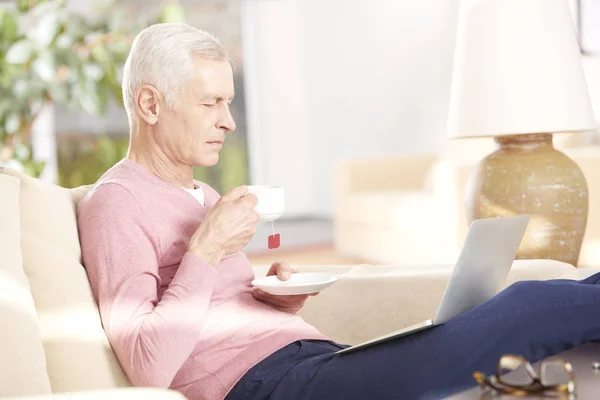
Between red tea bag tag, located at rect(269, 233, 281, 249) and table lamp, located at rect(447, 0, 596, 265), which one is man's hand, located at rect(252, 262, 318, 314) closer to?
red tea bag tag, located at rect(269, 233, 281, 249)

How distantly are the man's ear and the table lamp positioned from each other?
1.12 m

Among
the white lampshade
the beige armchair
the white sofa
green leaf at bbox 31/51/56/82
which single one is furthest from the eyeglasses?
green leaf at bbox 31/51/56/82

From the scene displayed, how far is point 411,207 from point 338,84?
3.15 m

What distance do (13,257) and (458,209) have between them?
299cm

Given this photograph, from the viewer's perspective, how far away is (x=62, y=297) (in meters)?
1.24

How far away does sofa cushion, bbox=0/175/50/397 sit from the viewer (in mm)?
1032

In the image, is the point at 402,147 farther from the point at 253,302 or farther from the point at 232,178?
the point at 253,302

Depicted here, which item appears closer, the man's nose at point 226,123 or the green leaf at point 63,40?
the man's nose at point 226,123

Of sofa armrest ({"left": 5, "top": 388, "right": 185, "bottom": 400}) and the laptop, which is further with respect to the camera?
the laptop

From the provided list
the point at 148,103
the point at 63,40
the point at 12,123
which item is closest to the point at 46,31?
the point at 63,40

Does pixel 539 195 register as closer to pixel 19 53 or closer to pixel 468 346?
pixel 468 346

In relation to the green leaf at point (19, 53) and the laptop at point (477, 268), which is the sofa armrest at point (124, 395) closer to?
the laptop at point (477, 268)

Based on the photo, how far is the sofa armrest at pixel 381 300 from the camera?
171 cm

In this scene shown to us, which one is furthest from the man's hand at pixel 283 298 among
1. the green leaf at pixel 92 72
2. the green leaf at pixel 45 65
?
the green leaf at pixel 92 72
